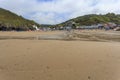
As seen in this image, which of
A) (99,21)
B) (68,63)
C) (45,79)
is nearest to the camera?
(45,79)

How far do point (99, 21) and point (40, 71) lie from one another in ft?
380

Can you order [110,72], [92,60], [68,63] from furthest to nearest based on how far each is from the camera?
[92,60] → [68,63] → [110,72]

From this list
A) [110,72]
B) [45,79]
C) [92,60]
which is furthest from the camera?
[92,60]

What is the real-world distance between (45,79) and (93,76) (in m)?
1.24

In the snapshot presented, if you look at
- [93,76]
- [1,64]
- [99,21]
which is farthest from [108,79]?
[99,21]

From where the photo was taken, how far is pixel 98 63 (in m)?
7.95

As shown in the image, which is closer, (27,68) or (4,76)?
(4,76)

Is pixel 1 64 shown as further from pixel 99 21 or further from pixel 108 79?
pixel 99 21

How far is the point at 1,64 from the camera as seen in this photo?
7871mm

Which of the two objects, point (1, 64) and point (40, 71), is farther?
point (1, 64)

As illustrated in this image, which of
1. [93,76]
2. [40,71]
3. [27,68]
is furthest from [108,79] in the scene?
[27,68]

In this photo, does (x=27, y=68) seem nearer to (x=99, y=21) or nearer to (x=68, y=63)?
(x=68, y=63)

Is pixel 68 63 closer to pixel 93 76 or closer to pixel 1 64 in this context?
pixel 93 76

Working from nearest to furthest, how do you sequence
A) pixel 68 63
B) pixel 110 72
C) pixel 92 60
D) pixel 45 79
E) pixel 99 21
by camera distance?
pixel 45 79 < pixel 110 72 < pixel 68 63 < pixel 92 60 < pixel 99 21
